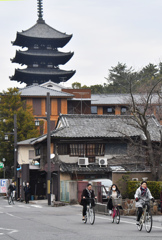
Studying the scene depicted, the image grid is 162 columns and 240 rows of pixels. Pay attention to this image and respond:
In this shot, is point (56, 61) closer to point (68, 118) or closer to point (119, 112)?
point (119, 112)

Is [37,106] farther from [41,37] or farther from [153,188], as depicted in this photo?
[153,188]

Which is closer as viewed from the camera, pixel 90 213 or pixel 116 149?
pixel 90 213

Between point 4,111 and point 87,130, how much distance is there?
57.9 feet

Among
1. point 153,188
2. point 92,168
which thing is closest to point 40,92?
point 92,168

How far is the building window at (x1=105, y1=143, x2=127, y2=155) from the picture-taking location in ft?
147

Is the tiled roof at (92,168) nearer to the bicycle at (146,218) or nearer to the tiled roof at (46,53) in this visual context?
the bicycle at (146,218)

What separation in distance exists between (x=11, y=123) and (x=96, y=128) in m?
16.7

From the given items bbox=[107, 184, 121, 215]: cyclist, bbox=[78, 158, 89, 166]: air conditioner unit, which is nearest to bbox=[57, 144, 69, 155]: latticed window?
bbox=[78, 158, 89, 166]: air conditioner unit

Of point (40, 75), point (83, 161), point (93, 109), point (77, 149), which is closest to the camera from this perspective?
point (83, 161)

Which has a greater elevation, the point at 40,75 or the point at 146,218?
the point at 40,75

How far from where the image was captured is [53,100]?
229 feet

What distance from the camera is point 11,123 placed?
59.3 m

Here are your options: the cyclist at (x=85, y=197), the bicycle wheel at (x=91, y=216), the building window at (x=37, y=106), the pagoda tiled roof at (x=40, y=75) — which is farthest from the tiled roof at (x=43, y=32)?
the bicycle wheel at (x=91, y=216)

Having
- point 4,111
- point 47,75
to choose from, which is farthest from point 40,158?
point 47,75
